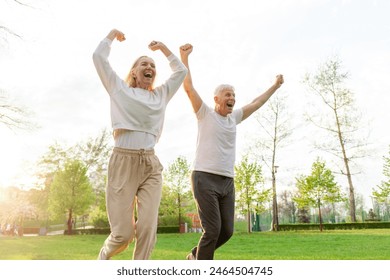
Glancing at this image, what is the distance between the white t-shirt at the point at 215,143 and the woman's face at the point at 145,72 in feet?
2.60

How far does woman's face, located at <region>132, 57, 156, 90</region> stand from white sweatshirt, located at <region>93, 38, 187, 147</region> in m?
0.07

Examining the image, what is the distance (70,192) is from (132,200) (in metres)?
23.7

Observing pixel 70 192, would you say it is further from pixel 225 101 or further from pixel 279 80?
pixel 225 101

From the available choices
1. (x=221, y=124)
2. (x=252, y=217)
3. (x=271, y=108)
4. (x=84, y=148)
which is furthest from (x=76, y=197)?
(x=221, y=124)

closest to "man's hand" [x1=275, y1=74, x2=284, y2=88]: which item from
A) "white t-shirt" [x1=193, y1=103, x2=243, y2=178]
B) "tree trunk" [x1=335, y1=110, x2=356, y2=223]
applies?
"white t-shirt" [x1=193, y1=103, x2=243, y2=178]

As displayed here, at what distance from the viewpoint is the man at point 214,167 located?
3.72 m

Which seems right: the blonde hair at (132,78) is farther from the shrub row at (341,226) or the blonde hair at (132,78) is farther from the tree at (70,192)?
the tree at (70,192)

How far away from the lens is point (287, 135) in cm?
2175

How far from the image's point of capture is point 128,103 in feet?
10.9

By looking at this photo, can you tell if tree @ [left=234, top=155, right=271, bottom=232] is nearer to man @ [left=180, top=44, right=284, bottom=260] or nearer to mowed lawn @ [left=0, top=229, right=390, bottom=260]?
mowed lawn @ [left=0, top=229, right=390, bottom=260]

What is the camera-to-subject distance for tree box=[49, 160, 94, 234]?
2531cm
